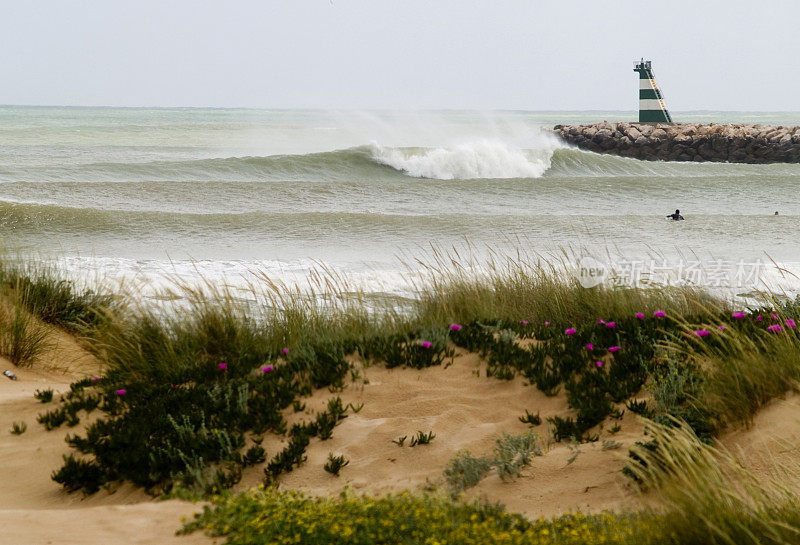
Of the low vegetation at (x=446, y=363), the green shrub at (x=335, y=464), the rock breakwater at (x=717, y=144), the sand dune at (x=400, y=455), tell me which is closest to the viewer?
the low vegetation at (x=446, y=363)

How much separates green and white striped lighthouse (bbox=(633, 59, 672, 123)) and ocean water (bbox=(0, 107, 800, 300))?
15.8 m

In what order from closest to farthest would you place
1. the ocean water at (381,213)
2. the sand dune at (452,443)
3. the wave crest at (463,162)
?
the sand dune at (452,443), the ocean water at (381,213), the wave crest at (463,162)

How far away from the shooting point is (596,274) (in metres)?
7.75

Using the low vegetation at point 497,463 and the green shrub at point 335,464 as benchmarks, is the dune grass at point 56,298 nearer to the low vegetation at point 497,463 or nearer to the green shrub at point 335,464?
the green shrub at point 335,464

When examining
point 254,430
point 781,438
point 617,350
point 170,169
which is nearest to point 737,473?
point 781,438

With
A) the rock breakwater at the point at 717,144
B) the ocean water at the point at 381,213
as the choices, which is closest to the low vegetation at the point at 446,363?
the ocean water at the point at 381,213

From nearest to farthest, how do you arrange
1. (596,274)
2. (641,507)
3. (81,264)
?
(641,507) → (596,274) → (81,264)

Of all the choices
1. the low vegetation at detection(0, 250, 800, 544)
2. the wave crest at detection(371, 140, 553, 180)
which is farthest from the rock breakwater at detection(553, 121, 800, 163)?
the low vegetation at detection(0, 250, 800, 544)

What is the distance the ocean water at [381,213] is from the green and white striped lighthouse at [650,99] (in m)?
15.8

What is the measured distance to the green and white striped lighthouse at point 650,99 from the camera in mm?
52562

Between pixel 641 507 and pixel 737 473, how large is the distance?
59cm

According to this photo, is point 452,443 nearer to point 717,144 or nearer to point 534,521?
point 534,521

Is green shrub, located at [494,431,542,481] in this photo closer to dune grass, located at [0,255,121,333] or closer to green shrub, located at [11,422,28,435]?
green shrub, located at [11,422,28,435]

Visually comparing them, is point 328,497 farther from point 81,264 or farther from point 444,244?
point 444,244
